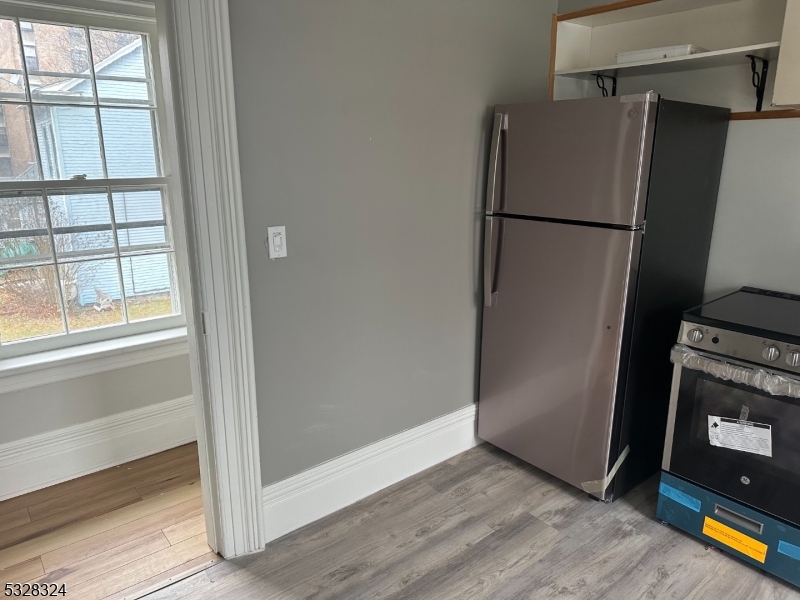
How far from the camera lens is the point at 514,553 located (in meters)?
2.06

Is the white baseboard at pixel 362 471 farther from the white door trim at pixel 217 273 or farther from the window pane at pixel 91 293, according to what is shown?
the window pane at pixel 91 293

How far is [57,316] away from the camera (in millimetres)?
2549

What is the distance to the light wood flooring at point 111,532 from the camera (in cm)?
196

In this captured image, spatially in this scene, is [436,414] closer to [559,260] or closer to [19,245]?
[559,260]

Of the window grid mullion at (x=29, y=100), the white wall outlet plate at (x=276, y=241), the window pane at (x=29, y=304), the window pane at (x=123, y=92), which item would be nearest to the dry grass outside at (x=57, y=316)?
the window pane at (x=29, y=304)

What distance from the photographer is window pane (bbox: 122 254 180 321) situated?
2723 mm

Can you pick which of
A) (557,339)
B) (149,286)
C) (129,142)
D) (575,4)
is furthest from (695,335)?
(129,142)

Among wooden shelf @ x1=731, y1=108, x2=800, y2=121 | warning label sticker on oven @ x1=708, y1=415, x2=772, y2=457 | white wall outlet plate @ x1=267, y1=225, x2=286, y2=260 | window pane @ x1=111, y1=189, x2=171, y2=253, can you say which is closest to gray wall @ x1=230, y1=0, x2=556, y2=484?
white wall outlet plate @ x1=267, y1=225, x2=286, y2=260

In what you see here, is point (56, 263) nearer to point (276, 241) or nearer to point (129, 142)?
point (129, 142)

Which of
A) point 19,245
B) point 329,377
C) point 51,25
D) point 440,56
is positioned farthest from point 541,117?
point 19,245

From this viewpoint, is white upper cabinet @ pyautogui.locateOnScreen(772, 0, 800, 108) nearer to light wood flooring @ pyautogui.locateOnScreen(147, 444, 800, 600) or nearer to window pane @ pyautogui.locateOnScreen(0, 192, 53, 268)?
light wood flooring @ pyautogui.locateOnScreen(147, 444, 800, 600)

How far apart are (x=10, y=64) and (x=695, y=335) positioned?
2866 mm

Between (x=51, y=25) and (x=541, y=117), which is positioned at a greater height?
(x=51, y=25)

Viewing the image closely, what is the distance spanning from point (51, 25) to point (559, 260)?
2.33 metres
